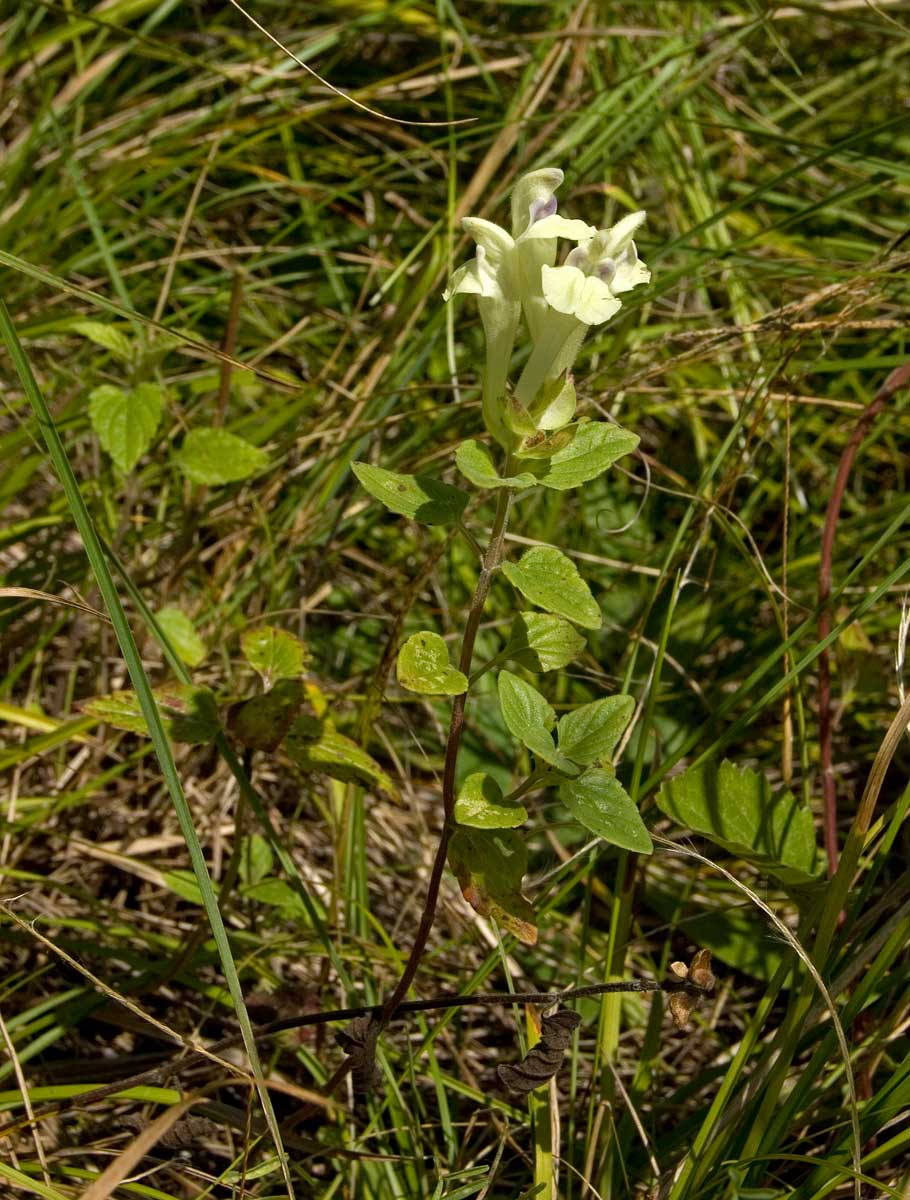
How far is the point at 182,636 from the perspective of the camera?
1625 millimetres

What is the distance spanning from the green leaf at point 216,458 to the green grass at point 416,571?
0.09 m

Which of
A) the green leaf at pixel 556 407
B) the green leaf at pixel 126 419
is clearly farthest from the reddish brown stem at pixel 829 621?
the green leaf at pixel 126 419

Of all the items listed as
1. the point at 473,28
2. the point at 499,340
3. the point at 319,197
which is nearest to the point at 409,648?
the point at 499,340

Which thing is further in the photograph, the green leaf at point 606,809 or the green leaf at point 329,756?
the green leaf at point 329,756

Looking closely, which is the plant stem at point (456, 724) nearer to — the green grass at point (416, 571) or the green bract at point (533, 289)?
the green bract at point (533, 289)

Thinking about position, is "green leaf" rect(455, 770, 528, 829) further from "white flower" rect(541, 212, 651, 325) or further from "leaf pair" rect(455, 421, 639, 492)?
"white flower" rect(541, 212, 651, 325)

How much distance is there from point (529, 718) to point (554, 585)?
0.12m

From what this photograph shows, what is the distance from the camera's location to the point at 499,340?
0.98m

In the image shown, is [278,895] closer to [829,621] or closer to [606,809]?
[606,809]

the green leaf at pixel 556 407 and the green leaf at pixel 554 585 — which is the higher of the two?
the green leaf at pixel 556 407

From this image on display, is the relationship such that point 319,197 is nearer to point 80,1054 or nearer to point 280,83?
point 280,83

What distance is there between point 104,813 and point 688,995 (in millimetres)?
979

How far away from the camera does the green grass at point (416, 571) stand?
1.26 meters

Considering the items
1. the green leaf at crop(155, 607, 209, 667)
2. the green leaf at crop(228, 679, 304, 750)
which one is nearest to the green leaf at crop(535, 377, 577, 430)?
the green leaf at crop(228, 679, 304, 750)
